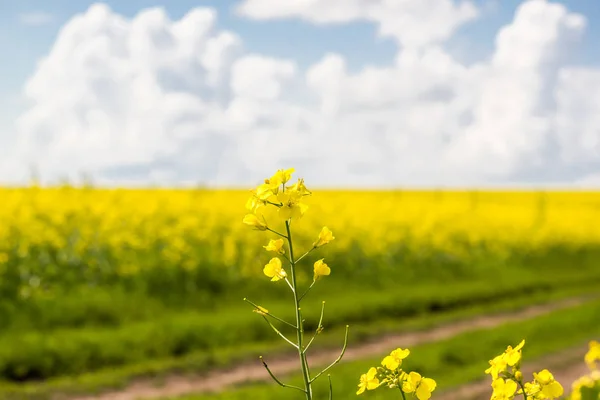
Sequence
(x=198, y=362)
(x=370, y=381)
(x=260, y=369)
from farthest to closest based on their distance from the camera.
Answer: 1. (x=260, y=369)
2. (x=198, y=362)
3. (x=370, y=381)

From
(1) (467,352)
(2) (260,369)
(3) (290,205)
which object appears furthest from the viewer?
(1) (467,352)

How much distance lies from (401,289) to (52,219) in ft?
27.8

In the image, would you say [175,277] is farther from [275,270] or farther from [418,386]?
[418,386]

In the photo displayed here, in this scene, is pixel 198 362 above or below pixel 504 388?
below

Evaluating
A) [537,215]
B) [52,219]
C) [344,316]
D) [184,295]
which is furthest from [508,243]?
[52,219]

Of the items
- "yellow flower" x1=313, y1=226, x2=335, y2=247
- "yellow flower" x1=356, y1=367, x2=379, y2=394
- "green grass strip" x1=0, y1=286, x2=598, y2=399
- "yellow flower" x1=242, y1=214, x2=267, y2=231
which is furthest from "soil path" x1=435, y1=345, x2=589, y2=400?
"yellow flower" x1=242, y1=214, x2=267, y2=231

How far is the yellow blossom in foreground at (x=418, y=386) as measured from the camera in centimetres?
246

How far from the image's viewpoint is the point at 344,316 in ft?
49.5

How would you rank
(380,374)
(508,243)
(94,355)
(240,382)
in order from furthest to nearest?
1. (508,243)
2. (94,355)
3. (240,382)
4. (380,374)

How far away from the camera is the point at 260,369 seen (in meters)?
11.7

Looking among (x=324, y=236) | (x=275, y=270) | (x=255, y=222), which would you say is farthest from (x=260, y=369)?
(x=255, y=222)

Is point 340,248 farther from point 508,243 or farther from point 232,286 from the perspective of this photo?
point 508,243

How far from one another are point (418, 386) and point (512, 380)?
0.30 meters

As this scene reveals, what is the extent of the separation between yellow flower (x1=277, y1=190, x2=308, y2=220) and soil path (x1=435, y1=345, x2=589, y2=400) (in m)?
7.93
